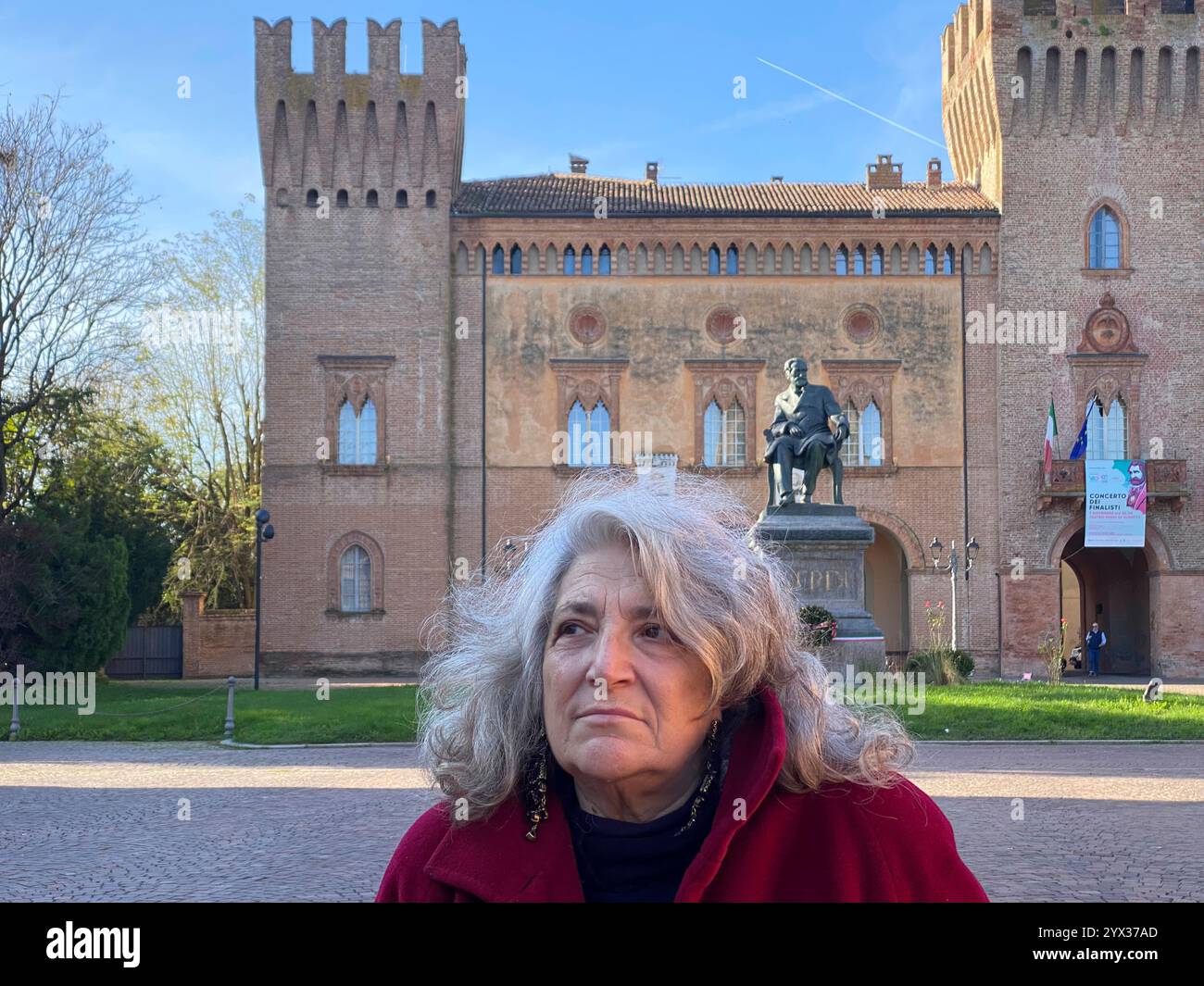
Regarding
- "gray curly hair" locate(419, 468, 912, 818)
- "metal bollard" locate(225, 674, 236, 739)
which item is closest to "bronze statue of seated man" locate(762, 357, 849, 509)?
"metal bollard" locate(225, 674, 236, 739)

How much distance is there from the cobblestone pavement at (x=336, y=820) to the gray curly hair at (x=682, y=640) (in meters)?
4.87

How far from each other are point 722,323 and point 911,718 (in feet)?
72.0

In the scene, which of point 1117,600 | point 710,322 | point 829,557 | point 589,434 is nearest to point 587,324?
point 589,434

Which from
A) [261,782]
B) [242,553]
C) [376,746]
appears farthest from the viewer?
[242,553]

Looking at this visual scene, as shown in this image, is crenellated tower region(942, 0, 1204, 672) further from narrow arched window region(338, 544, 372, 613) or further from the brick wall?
the brick wall

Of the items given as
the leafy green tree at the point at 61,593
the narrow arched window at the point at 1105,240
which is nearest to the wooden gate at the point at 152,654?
the leafy green tree at the point at 61,593

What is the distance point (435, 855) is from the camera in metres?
2.82

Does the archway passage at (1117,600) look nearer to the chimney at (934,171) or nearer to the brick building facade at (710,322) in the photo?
the brick building facade at (710,322)

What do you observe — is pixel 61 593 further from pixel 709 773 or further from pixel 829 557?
pixel 709 773

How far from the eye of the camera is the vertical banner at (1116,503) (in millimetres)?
36062

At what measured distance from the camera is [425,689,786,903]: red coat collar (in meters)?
2.70

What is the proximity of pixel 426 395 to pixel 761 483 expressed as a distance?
9.87 metres
